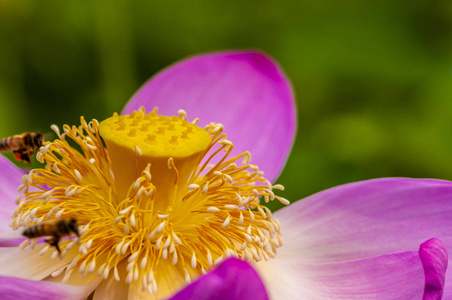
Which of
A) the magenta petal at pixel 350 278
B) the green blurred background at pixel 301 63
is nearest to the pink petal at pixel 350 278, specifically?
the magenta petal at pixel 350 278

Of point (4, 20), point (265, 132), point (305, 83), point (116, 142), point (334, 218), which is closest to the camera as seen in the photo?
point (116, 142)

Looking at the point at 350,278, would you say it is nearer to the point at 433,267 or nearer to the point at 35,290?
the point at 433,267

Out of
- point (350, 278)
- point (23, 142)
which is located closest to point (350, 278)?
point (350, 278)

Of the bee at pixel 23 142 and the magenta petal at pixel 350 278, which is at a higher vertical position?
the bee at pixel 23 142

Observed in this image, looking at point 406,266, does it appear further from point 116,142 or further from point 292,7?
point 292,7

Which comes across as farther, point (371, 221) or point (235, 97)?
point (235, 97)

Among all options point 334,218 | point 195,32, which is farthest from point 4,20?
point 334,218

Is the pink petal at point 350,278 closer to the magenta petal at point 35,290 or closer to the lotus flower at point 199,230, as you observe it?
the lotus flower at point 199,230
